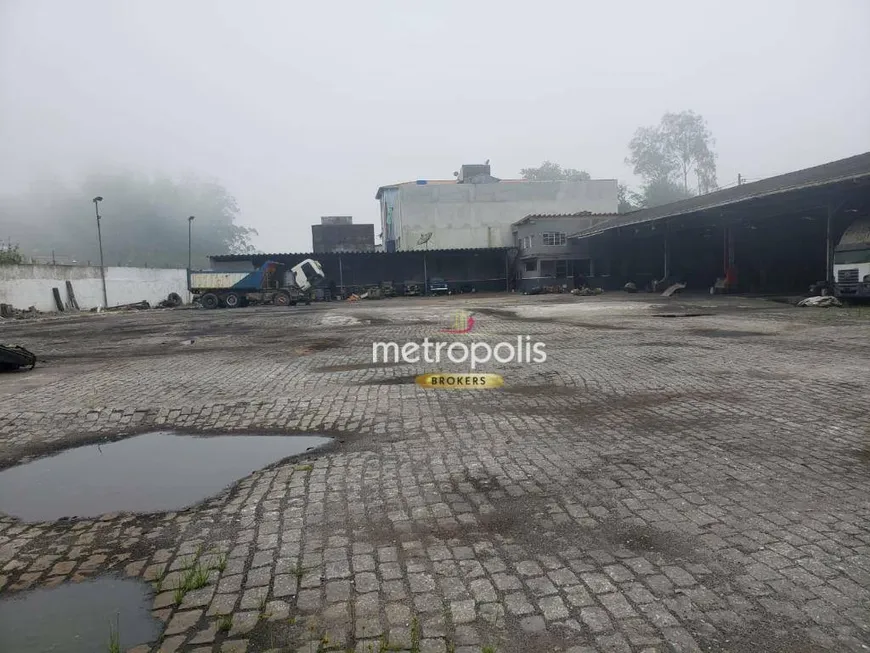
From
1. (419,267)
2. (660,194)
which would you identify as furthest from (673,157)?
(419,267)

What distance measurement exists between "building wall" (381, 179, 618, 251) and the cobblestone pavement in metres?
40.9

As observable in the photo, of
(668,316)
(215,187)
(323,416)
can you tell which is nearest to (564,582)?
(323,416)

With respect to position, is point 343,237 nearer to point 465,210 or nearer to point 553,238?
point 465,210

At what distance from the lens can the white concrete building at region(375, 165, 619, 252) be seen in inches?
1889

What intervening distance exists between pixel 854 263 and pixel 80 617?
22.8 m

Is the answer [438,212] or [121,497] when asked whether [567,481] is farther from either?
[438,212]

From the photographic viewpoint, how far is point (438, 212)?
4847 centimetres

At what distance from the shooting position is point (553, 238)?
133 ft

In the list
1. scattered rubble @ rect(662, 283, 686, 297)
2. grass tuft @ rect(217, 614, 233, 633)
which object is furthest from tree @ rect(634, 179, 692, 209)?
grass tuft @ rect(217, 614, 233, 633)

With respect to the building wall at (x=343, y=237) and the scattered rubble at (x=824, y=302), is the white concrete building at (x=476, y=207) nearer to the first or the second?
the building wall at (x=343, y=237)

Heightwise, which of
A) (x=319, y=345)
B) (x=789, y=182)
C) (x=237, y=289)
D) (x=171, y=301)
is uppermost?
(x=789, y=182)

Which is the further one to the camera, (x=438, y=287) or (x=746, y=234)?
(x=438, y=287)

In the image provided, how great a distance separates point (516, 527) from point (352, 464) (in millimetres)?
1712

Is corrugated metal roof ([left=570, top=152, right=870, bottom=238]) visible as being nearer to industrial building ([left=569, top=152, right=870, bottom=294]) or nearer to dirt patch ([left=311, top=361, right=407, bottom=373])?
industrial building ([left=569, top=152, right=870, bottom=294])
